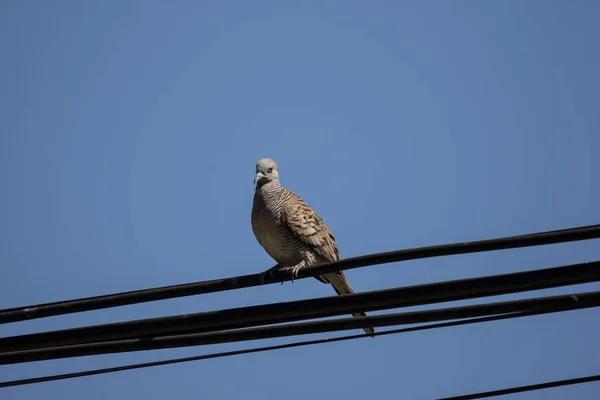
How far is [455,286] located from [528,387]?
0.84 metres

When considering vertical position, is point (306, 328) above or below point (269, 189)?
below

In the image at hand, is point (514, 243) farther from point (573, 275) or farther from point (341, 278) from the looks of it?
point (341, 278)

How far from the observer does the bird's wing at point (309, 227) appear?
9.51m

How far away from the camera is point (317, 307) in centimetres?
582

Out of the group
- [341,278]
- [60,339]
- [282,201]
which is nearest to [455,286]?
[60,339]

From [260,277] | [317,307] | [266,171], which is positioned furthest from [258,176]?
[317,307]

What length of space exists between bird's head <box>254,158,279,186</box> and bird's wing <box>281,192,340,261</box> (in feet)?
1.36

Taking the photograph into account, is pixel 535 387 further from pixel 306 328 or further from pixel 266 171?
pixel 266 171

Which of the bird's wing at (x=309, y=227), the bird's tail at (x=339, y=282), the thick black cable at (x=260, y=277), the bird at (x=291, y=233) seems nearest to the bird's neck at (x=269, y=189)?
the bird at (x=291, y=233)

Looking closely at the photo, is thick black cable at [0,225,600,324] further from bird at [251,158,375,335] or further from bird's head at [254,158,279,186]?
bird's head at [254,158,279,186]

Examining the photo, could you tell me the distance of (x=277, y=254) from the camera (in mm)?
9594

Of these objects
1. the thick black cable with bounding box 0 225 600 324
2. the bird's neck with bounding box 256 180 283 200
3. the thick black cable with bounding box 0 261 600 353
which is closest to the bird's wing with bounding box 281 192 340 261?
the bird's neck with bounding box 256 180 283 200

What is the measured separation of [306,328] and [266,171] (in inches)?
178

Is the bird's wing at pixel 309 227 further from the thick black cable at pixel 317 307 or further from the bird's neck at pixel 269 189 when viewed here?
the thick black cable at pixel 317 307
